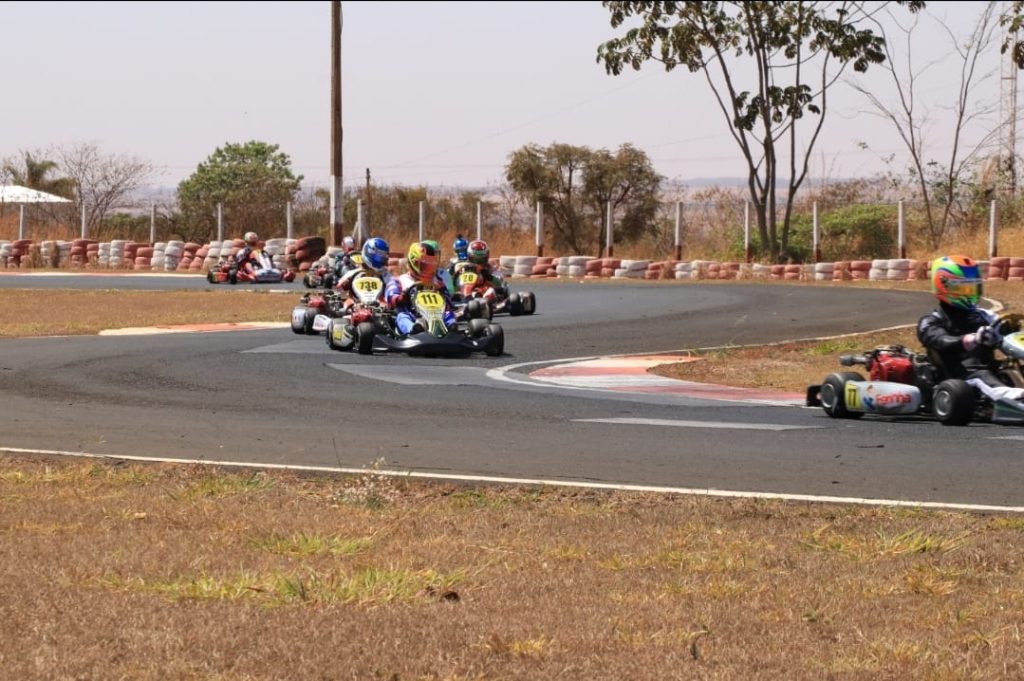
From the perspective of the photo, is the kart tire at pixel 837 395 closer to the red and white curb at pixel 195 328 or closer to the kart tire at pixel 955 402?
the kart tire at pixel 955 402

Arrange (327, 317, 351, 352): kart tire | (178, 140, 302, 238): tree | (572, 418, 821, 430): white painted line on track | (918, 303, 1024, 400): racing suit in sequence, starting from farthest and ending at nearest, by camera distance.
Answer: (178, 140, 302, 238): tree
(327, 317, 351, 352): kart tire
(918, 303, 1024, 400): racing suit
(572, 418, 821, 430): white painted line on track

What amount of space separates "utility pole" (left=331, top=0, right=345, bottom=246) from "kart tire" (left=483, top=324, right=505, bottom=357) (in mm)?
18157

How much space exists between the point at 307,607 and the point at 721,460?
4003 millimetres

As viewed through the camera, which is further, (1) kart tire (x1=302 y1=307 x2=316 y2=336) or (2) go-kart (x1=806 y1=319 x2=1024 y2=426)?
(1) kart tire (x1=302 y1=307 x2=316 y2=336)

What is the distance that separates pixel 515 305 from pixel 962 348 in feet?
44.4

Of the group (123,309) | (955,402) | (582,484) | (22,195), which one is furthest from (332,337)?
(22,195)

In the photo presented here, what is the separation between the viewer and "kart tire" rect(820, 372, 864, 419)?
1113 cm

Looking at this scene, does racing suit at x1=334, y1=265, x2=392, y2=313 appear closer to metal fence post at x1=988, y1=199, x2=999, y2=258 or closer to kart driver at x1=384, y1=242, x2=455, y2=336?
kart driver at x1=384, y1=242, x2=455, y2=336

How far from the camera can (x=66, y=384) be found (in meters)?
13.8

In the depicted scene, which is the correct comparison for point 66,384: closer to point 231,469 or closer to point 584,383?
point 584,383

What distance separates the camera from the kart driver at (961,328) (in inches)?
420

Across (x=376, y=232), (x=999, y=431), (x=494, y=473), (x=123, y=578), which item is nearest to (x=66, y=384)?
(x=494, y=473)

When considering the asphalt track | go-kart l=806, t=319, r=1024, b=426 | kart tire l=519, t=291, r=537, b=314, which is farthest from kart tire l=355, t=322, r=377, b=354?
go-kart l=806, t=319, r=1024, b=426

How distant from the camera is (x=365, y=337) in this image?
57.2 feet
